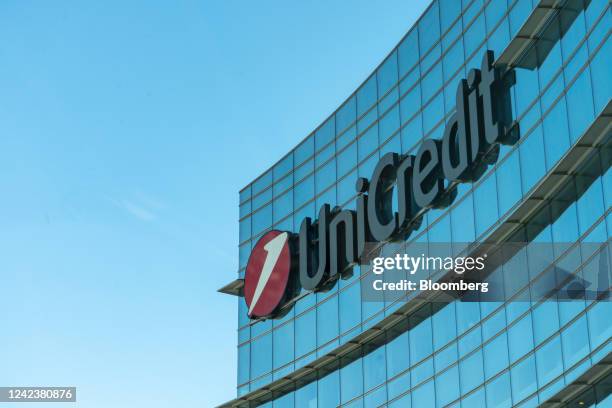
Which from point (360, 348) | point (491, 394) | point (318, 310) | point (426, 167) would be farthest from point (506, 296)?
point (318, 310)

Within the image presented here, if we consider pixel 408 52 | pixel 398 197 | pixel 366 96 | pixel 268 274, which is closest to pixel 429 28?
pixel 408 52

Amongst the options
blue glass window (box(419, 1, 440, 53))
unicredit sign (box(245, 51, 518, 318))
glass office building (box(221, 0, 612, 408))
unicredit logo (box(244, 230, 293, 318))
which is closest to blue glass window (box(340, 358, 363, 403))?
glass office building (box(221, 0, 612, 408))

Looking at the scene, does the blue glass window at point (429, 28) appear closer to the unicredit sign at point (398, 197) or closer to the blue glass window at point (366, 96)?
the blue glass window at point (366, 96)

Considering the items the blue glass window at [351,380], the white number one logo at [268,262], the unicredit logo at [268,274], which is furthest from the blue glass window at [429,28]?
the blue glass window at [351,380]

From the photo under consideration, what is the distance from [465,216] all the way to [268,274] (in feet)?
42.9

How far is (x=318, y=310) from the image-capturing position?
44.8 m

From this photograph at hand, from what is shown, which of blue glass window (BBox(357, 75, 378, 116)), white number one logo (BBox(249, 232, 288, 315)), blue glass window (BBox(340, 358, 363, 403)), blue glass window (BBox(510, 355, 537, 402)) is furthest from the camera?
white number one logo (BBox(249, 232, 288, 315))

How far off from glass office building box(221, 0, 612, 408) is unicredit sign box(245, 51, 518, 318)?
0.55 meters

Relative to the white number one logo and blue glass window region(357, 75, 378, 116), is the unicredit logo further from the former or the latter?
blue glass window region(357, 75, 378, 116)

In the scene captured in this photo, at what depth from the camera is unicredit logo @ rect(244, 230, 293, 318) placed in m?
46.4

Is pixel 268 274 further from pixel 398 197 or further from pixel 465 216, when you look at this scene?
pixel 465 216

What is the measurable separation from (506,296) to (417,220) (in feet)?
20.1

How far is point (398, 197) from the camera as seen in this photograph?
1559 inches

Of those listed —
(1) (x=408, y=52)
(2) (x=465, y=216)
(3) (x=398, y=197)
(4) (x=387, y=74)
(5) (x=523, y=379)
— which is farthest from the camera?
(4) (x=387, y=74)
